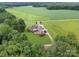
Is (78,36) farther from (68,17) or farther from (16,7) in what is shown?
(16,7)

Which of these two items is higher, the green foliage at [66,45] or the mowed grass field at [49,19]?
the mowed grass field at [49,19]

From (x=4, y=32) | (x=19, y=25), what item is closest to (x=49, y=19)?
(x=19, y=25)

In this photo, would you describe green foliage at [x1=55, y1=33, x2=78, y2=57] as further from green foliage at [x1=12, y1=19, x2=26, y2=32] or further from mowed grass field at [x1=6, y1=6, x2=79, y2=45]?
green foliage at [x1=12, y1=19, x2=26, y2=32]

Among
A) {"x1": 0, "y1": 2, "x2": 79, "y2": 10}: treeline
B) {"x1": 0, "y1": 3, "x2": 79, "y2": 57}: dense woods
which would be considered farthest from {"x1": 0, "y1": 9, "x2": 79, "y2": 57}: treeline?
{"x1": 0, "y1": 2, "x2": 79, "y2": 10}: treeline

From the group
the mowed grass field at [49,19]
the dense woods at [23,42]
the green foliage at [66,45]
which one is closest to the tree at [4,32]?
the dense woods at [23,42]

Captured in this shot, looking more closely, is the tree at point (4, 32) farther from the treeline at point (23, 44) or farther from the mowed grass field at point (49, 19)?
the mowed grass field at point (49, 19)

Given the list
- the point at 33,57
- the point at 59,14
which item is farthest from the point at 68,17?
the point at 33,57
